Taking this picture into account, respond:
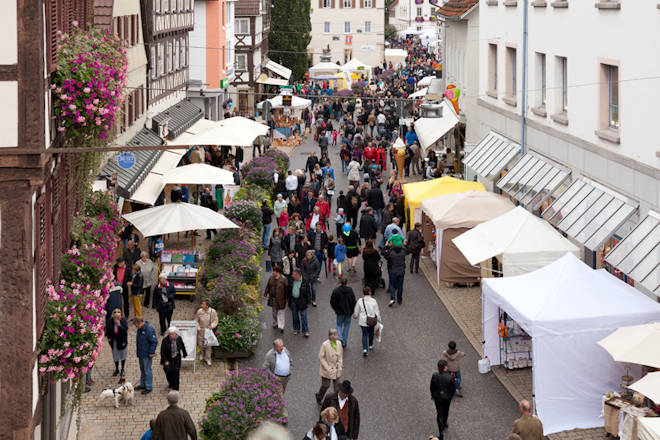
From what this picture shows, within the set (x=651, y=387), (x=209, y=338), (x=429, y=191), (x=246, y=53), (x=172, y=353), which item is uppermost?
(x=246, y=53)

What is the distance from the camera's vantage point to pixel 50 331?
1227 cm

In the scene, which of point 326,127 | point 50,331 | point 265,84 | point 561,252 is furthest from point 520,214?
point 265,84

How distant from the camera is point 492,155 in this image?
97.0 ft

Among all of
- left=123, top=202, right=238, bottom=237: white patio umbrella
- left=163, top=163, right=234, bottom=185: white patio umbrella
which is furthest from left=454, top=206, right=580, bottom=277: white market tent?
left=163, top=163, right=234, bottom=185: white patio umbrella

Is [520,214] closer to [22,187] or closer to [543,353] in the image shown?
[543,353]

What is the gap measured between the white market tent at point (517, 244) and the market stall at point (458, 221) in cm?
205

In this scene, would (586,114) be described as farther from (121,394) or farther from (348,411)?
(121,394)

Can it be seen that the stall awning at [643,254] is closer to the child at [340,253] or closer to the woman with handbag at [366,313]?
the woman with handbag at [366,313]

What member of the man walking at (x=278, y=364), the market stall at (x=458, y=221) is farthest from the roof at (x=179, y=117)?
the man walking at (x=278, y=364)

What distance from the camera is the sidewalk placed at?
15.9 meters

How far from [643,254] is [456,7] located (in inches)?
1045

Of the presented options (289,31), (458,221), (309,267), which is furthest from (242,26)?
(309,267)

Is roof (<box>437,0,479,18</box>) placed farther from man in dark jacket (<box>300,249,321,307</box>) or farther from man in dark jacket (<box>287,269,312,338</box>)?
man in dark jacket (<box>287,269,312,338</box>)

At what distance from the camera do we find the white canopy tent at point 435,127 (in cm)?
3831
